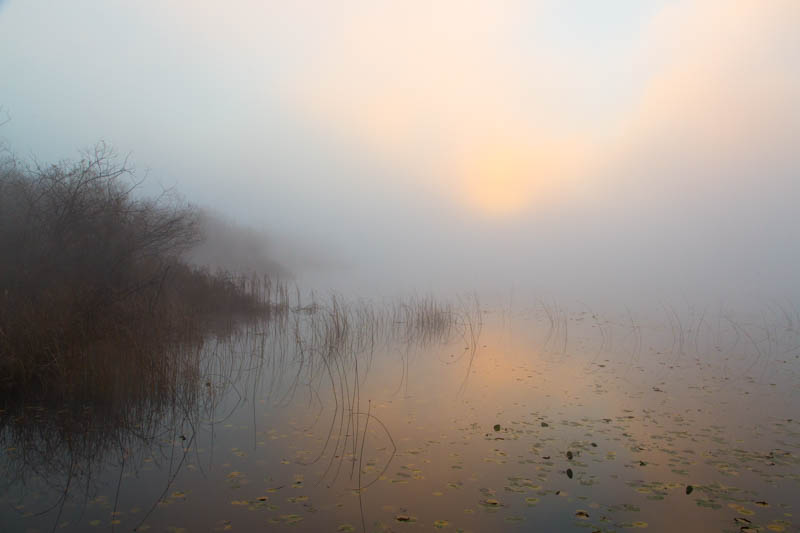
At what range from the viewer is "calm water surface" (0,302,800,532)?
3.90m

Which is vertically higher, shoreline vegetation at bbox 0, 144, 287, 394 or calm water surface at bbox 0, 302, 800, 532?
shoreline vegetation at bbox 0, 144, 287, 394

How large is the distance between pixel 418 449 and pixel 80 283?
22.0ft

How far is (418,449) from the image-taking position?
536 centimetres

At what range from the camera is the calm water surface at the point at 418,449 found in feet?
12.8

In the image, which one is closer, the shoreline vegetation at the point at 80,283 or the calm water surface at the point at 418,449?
the calm water surface at the point at 418,449

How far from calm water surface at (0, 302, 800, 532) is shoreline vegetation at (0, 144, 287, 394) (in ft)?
1.97

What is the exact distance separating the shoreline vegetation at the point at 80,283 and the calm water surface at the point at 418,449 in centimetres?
60

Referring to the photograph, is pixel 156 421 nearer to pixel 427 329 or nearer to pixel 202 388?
pixel 202 388

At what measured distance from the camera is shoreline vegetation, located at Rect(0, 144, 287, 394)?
6527 millimetres

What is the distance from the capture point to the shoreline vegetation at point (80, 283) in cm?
653

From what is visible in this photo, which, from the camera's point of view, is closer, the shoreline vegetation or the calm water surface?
the calm water surface

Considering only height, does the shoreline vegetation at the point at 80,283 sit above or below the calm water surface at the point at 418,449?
above

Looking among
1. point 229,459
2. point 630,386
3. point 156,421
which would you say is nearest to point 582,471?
point 229,459

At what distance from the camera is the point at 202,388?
24.1ft
